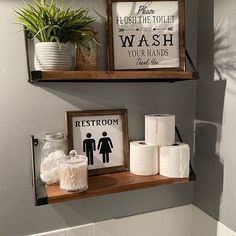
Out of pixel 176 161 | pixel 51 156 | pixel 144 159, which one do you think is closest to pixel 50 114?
pixel 51 156

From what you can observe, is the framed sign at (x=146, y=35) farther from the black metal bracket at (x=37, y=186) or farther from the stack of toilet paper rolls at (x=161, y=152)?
the black metal bracket at (x=37, y=186)

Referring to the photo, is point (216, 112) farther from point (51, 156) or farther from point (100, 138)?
point (51, 156)

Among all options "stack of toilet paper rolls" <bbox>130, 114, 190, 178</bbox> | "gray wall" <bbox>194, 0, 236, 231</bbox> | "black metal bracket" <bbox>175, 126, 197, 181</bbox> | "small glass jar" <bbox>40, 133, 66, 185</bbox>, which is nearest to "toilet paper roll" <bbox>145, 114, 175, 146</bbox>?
"stack of toilet paper rolls" <bbox>130, 114, 190, 178</bbox>

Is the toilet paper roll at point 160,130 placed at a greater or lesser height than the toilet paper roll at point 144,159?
greater

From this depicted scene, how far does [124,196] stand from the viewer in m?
1.04

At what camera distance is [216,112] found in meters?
1.00

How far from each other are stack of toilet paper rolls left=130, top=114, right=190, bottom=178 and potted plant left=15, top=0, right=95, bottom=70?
372 mm

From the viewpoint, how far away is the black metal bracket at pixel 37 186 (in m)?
0.73

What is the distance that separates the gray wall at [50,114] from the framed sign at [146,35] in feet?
0.23

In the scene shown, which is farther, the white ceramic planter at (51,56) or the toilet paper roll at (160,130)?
the toilet paper roll at (160,130)

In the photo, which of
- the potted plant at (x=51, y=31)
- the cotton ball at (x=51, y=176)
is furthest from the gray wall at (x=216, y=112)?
the cotton ball at (x=51, y=176)

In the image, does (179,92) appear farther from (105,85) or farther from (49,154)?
(49,154)

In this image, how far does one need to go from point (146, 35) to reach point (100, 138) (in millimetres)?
428

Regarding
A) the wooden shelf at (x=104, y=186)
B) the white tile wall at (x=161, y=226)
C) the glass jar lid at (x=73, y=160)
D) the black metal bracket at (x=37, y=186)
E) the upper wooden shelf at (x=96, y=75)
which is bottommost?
the white tile wall at (x=161, y=226)
